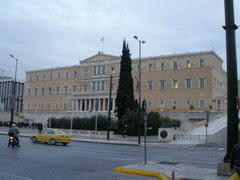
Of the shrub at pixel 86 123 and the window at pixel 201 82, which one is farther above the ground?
the window at pixel 201 82

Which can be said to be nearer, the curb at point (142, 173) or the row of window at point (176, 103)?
the curb at point (142, 173)

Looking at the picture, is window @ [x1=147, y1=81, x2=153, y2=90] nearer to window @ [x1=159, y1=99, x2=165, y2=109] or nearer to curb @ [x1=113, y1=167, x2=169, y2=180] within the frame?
window @ [x1=159, y1=99, x2=165, y2=109]

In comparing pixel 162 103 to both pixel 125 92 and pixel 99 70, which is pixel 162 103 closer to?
pixel 99 70

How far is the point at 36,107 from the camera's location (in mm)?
93875

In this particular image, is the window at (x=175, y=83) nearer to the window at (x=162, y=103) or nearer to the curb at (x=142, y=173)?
the window at (x=162, y=103)

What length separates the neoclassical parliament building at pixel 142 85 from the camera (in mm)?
65438

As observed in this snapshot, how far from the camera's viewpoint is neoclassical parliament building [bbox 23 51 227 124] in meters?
65.4

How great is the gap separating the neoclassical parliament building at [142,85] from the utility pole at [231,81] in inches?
1633

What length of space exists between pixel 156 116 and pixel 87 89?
43588 mm

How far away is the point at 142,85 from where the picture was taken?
245 feet

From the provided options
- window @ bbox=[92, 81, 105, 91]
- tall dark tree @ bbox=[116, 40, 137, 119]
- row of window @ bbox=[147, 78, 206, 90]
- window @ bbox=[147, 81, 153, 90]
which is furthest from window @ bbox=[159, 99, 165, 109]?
tall dark tree @ bbox=[116, 40, 137, 119]

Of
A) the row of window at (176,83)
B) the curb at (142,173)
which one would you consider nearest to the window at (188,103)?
the row of window at (176,83)

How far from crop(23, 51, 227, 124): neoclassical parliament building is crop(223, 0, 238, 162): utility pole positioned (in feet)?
136

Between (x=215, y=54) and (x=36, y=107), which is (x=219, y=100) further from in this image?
(x=36, y=107)
